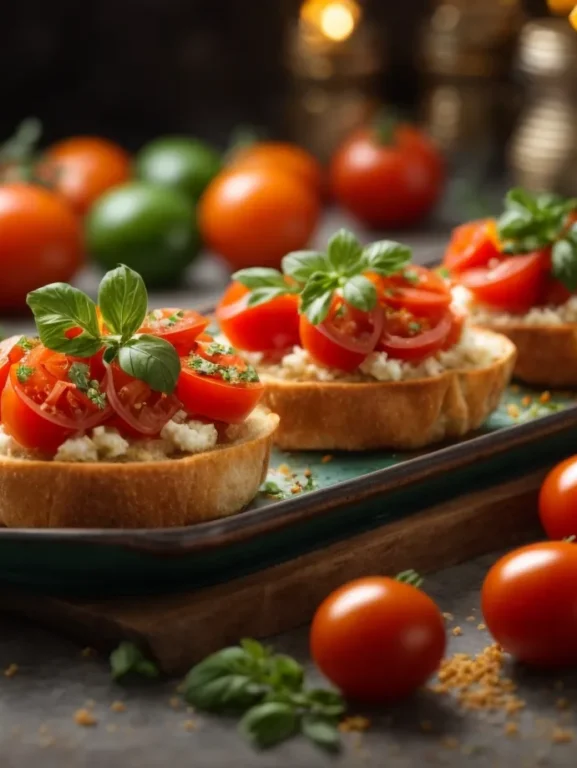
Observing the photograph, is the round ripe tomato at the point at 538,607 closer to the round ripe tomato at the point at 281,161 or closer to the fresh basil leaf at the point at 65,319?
the fresh basil leaf at the point at 65,319

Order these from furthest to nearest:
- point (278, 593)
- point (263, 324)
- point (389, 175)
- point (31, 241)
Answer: point (389, 175) → point (31, 241) → point (263, 324) → point (278, 593)

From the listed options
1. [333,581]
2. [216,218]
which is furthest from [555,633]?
[216,218]

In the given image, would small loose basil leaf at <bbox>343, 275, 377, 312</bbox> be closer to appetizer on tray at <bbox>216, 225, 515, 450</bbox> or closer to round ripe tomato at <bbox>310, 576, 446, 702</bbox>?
appetizer on tray at <bbox>216, 225, 515, 450</bbox>

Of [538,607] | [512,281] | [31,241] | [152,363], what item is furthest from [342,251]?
[31,241]

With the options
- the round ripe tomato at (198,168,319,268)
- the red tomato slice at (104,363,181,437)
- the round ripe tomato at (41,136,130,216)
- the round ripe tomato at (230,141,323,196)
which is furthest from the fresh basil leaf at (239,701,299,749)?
the round ripe tomato at (41,136,130,216)

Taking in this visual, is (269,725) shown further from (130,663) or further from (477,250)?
(477,250)

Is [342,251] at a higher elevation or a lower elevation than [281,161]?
higher
